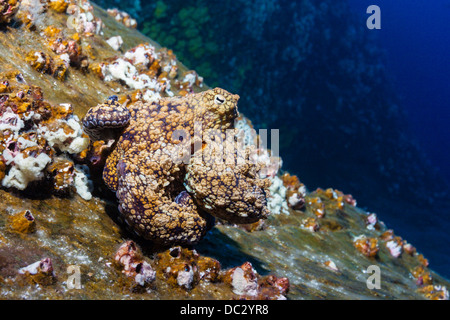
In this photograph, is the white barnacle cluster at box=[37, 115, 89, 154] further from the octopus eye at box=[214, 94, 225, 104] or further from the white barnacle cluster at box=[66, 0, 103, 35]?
the white barnacle cluster at box=[66, 0, 103, 35]

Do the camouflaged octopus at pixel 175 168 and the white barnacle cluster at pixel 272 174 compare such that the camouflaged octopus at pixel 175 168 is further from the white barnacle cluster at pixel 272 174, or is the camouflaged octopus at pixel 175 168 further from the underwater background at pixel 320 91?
the underwater background at pixel 320 91

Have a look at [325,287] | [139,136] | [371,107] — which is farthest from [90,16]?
[371,107]

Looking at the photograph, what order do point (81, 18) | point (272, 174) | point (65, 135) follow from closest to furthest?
point (65, 135)
point (81, 18)
point (272, 174)

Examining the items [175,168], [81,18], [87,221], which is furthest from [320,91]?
[87,221]

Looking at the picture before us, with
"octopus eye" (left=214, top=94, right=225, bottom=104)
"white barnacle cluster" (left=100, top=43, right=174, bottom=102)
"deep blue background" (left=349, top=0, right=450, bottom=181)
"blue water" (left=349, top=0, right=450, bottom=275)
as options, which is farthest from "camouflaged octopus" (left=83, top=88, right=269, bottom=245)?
A: "deep blue background" (left=349, top=0, right=450, bottom=181)

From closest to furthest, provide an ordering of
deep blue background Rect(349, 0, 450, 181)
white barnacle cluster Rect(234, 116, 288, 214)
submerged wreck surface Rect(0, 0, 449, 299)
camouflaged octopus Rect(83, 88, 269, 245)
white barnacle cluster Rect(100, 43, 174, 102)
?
submerged wreck surface Rect(0, 0, 449, 299), camouflaged octopus Rect(83, 88, 269, 245), white barnacle cluster Rect(100, 43, 174, 102), white barnacle cluster Rect(234, 116, 288, 214), deep blue background Rect(349, 0, 450, 181)

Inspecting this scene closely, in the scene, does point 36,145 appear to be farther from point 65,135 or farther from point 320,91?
point 320,91
